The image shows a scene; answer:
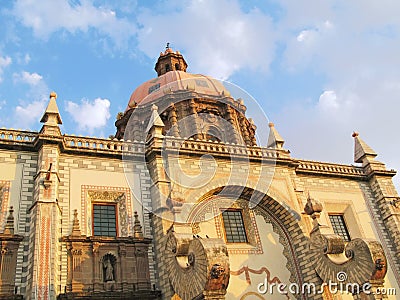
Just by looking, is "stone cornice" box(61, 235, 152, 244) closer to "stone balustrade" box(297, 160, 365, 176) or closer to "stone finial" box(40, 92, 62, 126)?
"stone finial" box(40, 92, 62, 126)

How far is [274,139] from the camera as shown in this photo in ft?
71.4

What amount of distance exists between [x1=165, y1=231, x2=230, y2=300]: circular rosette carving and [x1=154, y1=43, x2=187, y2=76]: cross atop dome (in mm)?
27732

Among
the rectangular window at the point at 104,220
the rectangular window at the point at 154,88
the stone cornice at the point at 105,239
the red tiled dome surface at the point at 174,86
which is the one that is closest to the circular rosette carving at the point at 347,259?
the stone cornice at the point at 105,239

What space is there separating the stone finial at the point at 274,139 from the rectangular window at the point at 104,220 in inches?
370

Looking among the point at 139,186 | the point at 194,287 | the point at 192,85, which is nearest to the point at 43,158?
the point at 139,186

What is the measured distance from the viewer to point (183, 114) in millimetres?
29938

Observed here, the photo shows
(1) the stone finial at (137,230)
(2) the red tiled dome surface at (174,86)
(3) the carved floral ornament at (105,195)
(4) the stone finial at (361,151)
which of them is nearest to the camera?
(1) the stone finial at (137,230)

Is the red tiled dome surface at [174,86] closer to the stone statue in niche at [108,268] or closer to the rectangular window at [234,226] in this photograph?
the rectangular window at [234,226]

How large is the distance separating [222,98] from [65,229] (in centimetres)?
1966

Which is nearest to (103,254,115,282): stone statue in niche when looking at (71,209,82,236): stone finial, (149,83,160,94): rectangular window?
(71,209,82,236): stone finial

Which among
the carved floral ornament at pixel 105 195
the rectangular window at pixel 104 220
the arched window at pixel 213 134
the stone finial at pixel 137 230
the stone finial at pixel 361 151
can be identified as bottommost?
the stone finial at pixel 137 230

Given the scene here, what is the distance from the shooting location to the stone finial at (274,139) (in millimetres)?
21531

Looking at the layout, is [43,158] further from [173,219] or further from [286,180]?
[286,180]

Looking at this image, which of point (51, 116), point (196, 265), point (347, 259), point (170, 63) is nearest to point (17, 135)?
point (51, 116)
